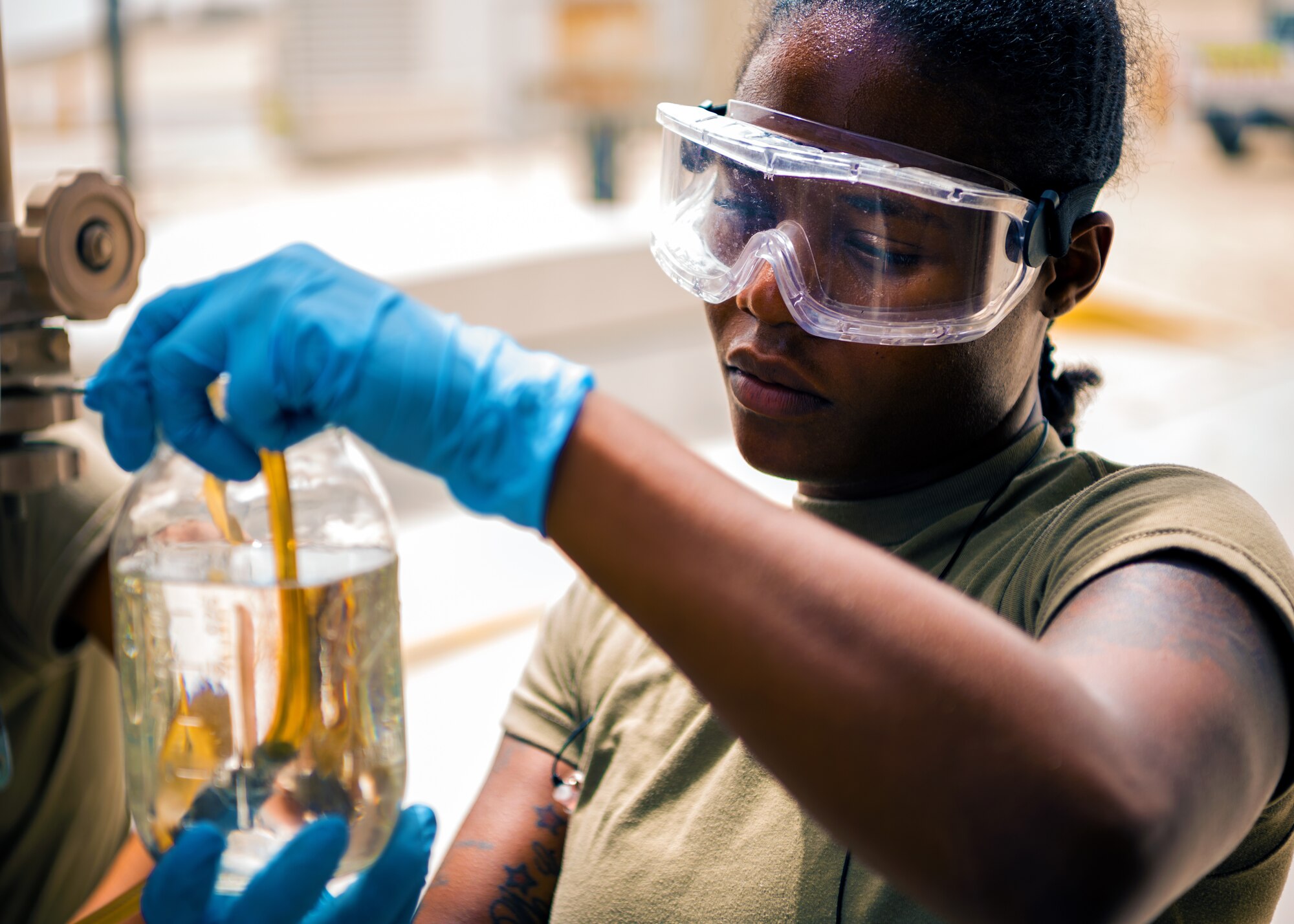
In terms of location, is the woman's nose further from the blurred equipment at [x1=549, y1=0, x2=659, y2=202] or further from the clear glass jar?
the blurred equipment at [x1=549, y1=0, x2=659, y2=202]

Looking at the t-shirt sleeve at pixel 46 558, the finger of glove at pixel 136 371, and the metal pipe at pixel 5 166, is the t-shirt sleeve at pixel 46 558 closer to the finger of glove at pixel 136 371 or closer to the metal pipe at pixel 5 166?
the metal pipe at pixel 5 166

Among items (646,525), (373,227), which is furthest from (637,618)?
(373,227)

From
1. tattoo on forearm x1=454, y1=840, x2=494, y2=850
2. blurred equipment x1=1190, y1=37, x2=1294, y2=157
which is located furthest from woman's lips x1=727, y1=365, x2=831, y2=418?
blurred equipment x1=1190, y1=37, x2=1294, y2=157

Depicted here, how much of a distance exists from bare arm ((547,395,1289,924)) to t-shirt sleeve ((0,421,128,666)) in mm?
837

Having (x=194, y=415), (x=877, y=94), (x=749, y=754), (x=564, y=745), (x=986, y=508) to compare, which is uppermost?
(x=877, y=94)

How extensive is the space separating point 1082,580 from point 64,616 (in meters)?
1.09

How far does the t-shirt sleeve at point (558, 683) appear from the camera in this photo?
120 centimetres

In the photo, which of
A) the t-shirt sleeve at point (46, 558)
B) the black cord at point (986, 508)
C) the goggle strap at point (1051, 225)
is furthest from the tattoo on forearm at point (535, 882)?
the goggle strap at point (1051, 225)

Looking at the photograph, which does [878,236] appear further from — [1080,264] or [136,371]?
[136,371]

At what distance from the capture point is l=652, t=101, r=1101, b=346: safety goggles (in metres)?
0.92

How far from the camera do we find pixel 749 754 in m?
0.90

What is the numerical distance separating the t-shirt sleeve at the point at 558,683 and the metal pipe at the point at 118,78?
17.2 ft

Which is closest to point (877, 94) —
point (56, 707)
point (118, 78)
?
point (56, 707)

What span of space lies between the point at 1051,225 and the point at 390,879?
75 centimetres
